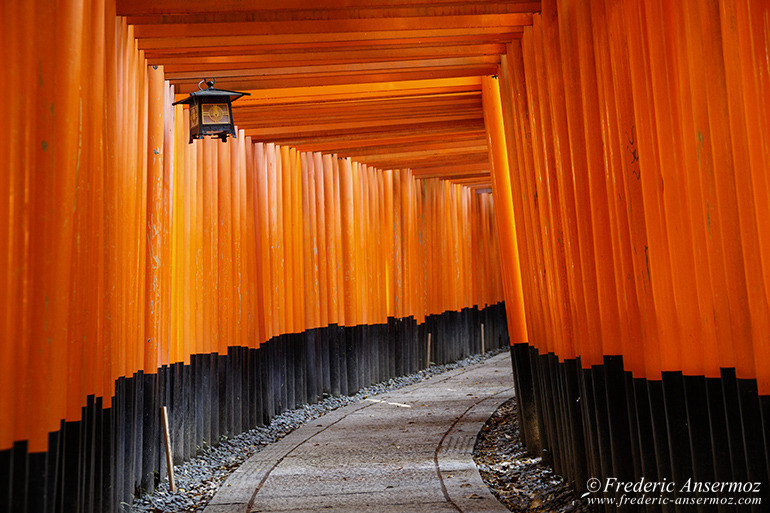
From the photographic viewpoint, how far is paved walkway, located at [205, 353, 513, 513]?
18.5 feet

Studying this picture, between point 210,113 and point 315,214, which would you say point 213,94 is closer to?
point 210,113

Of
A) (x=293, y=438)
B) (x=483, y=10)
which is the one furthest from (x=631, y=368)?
(x=293, y=438)

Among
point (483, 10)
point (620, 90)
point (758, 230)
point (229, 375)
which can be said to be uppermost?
point (483, 10)

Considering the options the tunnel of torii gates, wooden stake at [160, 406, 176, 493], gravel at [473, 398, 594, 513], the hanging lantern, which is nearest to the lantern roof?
the hanging lantern

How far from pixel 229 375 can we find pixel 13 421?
540 centimetres

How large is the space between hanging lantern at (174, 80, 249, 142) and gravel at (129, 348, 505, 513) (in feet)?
10.3

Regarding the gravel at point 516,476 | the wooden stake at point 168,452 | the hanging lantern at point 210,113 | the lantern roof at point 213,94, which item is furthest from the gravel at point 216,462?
the lantern roof at point 213,94

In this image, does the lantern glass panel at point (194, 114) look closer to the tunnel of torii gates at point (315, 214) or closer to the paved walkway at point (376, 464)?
the tunnel of torii gates at point (315, 214)

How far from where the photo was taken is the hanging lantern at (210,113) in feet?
20.3

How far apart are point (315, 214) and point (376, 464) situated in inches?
208

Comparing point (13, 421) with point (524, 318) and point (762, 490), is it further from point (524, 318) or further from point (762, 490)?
point (524, 318)

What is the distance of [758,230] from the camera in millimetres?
2959

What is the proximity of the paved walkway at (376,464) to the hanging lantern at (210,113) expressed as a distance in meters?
3.15

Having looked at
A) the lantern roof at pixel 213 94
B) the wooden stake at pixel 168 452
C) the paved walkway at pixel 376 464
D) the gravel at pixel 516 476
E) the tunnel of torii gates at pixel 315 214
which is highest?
the lantern roof at pixel 213 94
